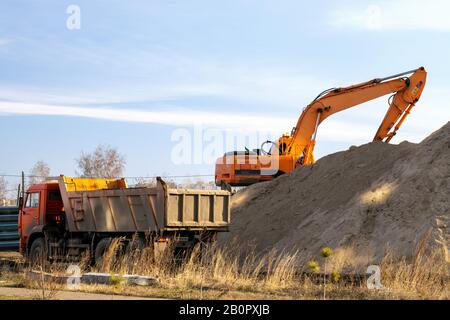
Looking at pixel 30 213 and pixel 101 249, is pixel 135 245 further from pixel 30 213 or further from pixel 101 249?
pixel 30 213

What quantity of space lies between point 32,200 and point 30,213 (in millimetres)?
436

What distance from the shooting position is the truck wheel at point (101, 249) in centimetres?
1947

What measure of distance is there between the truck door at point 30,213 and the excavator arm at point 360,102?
10.5 metres

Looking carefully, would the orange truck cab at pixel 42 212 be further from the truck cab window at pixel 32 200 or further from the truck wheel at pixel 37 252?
the truck wheel at pixel 37 252

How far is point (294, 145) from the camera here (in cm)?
2842

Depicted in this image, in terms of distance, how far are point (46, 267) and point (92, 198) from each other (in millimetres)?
2581

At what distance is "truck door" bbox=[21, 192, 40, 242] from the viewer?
894 inches

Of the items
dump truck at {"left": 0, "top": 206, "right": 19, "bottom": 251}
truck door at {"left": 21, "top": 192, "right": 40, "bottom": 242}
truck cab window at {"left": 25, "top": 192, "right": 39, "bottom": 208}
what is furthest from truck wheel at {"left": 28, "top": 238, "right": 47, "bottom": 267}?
dump truck at {"left": 0, "top": 206, "right": 19, "bottom": 251}

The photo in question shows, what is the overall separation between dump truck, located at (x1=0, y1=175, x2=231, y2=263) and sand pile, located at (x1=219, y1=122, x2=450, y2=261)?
11.4ft

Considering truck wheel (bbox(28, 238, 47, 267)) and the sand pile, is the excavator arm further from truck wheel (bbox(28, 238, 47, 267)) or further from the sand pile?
truck wheel (bbox(28, 238, 47, 267))

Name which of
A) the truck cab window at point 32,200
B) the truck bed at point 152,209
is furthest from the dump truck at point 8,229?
the truck bed at point 152,209

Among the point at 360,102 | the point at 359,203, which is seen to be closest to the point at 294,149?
the point at 360,102

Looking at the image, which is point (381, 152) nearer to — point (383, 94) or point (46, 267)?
point (383, 94)
